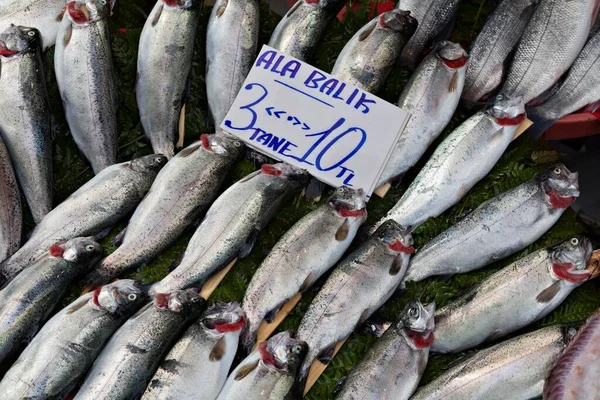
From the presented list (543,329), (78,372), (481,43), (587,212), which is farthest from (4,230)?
(587,212)

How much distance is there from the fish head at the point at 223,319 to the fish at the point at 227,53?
986mm

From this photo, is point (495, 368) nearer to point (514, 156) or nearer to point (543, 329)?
point (543, 329)

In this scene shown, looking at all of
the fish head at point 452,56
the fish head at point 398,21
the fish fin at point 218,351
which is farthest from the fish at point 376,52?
the fish fin at point 218,351

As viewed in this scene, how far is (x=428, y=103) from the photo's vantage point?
8.83ft

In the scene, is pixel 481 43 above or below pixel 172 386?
above

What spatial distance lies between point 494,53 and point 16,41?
2221 millimetres

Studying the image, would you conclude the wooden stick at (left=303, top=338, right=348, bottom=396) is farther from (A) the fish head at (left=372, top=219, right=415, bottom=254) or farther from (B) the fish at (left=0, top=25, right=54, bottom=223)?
(B) the fish at (left=0, top=25, right=54, bottom=223)

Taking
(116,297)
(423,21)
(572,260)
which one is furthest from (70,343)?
(423,21)

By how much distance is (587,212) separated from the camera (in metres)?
3.98

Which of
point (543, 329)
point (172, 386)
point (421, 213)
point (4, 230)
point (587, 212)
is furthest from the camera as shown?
point (587, 212)

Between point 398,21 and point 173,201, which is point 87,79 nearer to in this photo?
point 173,201

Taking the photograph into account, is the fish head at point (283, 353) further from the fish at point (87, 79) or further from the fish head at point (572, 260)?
the fish at point (87, 79)

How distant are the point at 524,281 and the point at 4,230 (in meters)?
2.10

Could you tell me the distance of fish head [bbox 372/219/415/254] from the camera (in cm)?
237
